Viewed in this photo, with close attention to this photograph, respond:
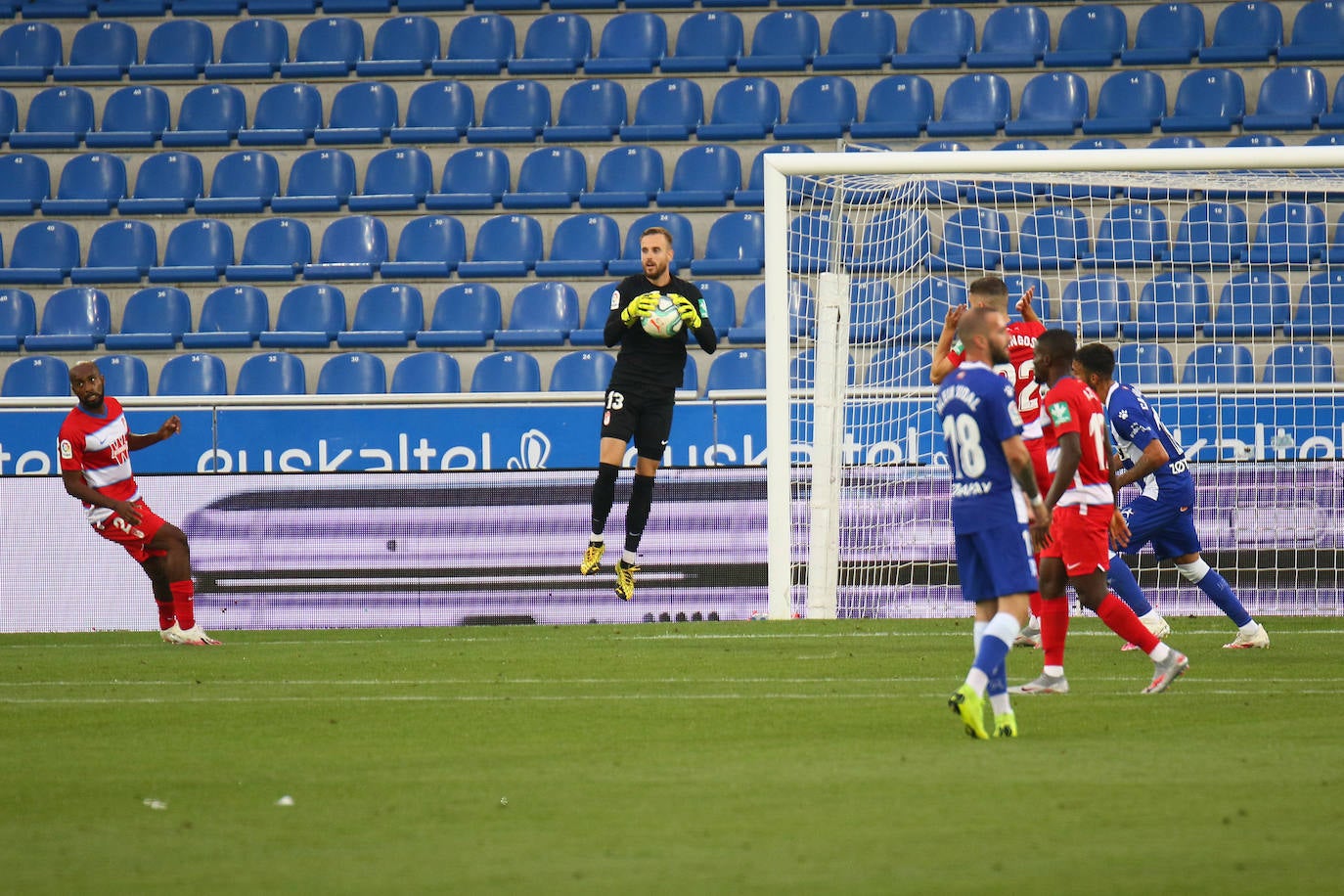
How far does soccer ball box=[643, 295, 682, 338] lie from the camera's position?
10844mm

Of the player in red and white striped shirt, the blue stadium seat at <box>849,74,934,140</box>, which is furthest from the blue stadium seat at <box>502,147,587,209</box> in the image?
the player in red and white striped shirt

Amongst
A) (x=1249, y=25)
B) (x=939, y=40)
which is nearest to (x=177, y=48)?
(x=939, y=40)

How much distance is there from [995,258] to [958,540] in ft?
31.1

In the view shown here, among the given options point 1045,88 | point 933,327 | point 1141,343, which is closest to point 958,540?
point 933,327

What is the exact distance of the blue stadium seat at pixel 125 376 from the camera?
653 inches

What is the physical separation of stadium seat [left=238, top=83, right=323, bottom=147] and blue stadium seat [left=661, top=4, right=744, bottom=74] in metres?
4.04

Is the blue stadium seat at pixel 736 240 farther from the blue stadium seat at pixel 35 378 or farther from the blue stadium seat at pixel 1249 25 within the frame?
the blue stadium seat at pixel 35 378

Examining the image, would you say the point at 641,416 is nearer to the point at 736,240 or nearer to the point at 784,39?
the point at 736,240

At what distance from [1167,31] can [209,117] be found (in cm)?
1095

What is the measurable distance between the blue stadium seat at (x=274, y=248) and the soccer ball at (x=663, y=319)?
8.00m

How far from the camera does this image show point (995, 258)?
1578 centimetres

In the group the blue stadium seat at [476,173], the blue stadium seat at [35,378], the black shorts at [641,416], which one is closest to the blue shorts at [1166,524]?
the black shorts at [641,416]

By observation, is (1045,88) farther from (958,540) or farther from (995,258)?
(958,540)

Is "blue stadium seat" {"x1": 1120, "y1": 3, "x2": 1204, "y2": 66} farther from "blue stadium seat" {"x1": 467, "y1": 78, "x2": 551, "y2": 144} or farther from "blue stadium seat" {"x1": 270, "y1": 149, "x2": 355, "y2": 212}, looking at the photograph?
"blue stadium seat" {"x1": 270, "y1": 149, "x2": 355, "y2": 212}
